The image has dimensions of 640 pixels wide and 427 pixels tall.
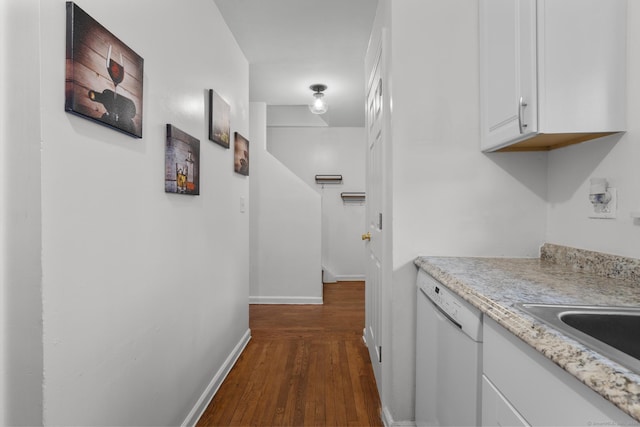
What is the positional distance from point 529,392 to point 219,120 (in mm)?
2055

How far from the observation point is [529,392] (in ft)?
2.36

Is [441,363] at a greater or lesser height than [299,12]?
lesser

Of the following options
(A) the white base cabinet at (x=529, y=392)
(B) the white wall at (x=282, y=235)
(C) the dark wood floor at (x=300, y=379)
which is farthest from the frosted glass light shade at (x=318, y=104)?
(A) the white base cabinet at (x=529, y=392)

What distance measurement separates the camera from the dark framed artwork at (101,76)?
92cm

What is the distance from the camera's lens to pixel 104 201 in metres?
1.08

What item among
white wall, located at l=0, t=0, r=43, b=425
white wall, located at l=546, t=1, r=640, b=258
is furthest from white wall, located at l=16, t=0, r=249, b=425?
white wall, located at l=546, t=1, r=640, b=258

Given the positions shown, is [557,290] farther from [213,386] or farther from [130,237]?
[213,386]

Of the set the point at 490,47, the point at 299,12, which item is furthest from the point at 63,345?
the point at 299,12

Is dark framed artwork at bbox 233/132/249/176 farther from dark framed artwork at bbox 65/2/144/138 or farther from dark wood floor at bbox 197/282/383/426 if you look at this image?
dark wood floor at bbox 197/282/383/426

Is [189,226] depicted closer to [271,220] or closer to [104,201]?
[104,201]

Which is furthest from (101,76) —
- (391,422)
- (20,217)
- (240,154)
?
(391,422)

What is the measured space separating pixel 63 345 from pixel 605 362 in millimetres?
1231

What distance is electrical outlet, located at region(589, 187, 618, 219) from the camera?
1.25 meters

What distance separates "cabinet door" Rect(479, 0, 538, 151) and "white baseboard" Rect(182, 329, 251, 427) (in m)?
1.98
